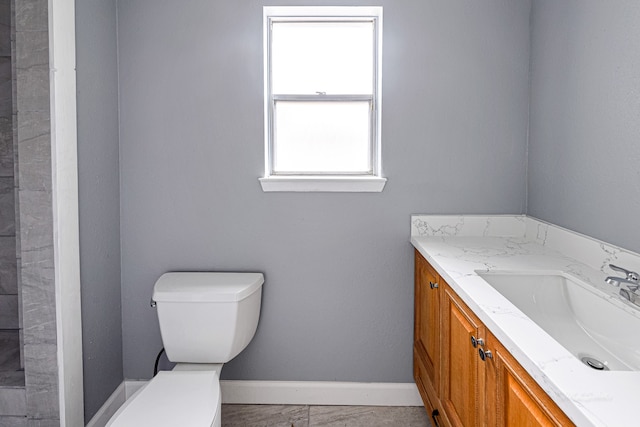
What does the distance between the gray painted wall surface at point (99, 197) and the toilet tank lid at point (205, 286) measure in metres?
0.28

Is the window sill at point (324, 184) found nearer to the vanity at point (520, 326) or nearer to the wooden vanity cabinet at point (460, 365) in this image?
the vanity at point (520, 326)

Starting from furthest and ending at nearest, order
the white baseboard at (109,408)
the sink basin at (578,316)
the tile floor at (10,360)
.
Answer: the white baseboard at (109,408) → the tile floor at (10,360) → the sink basin at (578,316)

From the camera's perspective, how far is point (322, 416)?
2.46 meters

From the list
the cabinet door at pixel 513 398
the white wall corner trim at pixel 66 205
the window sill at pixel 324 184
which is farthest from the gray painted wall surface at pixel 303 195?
the cabinet door at pixel 513 398

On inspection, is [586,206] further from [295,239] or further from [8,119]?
[8,119]

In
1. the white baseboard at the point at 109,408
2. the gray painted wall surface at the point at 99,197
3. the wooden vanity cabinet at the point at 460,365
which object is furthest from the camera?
the white baseboard at the point at 109,408

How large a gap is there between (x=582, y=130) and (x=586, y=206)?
0.29 meters

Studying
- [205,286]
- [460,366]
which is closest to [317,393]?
[205,286]

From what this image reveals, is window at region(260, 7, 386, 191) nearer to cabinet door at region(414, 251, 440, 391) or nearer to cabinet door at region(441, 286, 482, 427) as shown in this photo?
cabinet door at region(414, 251, 440, 391)

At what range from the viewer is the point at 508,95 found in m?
2.44

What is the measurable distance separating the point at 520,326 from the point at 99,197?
188cm

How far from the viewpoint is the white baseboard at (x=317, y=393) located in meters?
2.56

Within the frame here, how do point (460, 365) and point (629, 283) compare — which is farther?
point (460, 365)

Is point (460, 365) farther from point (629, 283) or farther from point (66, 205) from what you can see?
point (66, 205)
